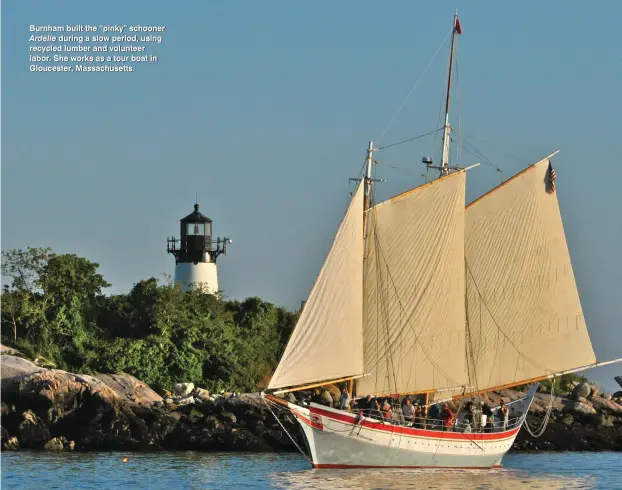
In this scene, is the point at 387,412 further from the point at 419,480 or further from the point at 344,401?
the point at 419,480

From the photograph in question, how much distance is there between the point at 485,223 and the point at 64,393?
57.6 ft

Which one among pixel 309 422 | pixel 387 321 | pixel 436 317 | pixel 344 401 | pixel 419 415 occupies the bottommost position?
pixel 309 422

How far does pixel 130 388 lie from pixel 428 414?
12639 millimetres

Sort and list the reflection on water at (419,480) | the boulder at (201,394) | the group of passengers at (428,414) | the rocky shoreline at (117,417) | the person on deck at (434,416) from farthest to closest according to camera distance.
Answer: the boulder at (201,394), the rocky shoreline at (117,417), the person on deck at (434,416), the group of passengers at (428,414), the reflection on water at (419,480)

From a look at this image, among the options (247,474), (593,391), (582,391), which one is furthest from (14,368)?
(593,391)

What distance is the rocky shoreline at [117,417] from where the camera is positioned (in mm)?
62750

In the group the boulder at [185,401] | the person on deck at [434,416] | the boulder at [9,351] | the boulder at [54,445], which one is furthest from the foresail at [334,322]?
the boulder at [9,351]

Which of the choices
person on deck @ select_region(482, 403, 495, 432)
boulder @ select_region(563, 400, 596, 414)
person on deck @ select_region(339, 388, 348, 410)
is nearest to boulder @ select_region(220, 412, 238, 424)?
person on deck @ select_region(339, 388, 348, 410)

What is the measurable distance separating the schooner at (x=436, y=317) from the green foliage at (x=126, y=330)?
1124 centimetres

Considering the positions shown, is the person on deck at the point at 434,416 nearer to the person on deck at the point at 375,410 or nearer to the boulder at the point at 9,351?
the person on deck at the point at 375,410

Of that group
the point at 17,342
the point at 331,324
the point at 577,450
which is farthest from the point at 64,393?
the point at 577,450

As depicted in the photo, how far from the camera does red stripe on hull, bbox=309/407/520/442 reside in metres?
57.4

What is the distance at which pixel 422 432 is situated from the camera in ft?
196

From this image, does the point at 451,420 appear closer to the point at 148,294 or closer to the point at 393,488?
the point at 393,488
